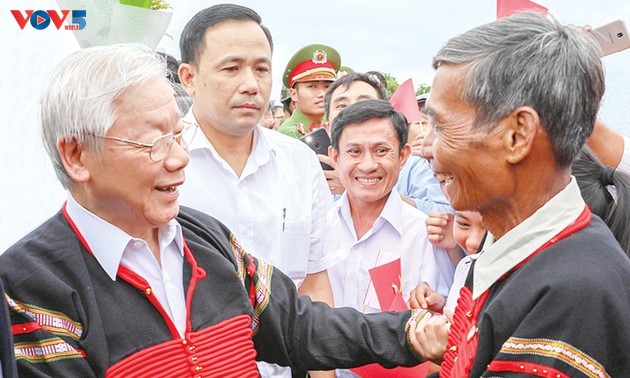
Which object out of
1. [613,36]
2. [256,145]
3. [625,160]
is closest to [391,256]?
[256,145]

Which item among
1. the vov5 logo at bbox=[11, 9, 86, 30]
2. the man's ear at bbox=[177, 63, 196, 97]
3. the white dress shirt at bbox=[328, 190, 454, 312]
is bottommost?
the white dress shirt at bbox=[328, 190, 454, 312]

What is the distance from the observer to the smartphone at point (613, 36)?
305cm

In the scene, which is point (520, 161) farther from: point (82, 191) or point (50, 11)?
point (50, 11)

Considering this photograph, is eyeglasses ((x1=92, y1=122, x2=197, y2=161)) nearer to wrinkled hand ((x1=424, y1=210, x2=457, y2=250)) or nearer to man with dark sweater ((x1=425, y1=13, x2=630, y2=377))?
man with dark sweater ((x1=425, y1=13, x2=630, y2=377))

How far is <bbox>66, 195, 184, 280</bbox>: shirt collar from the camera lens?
2314 millimetres

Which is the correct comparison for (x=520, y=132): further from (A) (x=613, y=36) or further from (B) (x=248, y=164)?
(B) (x=248, y=164)

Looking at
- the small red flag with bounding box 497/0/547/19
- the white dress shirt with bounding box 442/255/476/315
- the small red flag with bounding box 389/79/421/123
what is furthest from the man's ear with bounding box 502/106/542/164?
the small red flag with bounding box 389/79/421/123

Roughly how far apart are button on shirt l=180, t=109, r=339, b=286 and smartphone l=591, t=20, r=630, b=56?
134 cm

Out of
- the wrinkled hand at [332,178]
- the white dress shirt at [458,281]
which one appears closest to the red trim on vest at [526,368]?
the white dress shirt at [458,281]

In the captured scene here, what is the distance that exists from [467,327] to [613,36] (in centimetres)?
143

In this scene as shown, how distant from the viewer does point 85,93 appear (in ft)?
7.43

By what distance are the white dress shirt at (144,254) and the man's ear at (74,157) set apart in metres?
0.09

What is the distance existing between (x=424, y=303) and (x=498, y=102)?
5.92ft

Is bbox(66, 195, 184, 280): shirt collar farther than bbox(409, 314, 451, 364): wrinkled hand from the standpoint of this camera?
No
